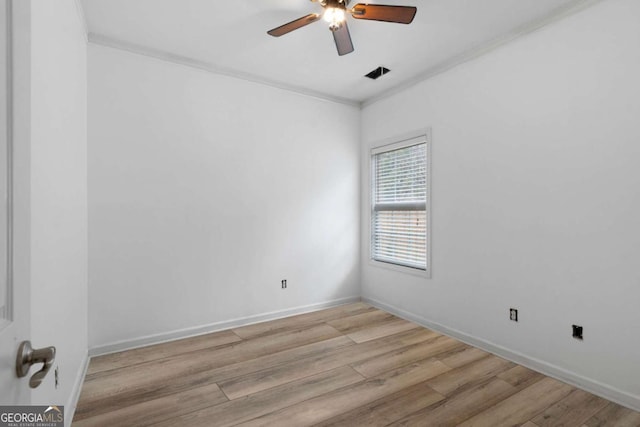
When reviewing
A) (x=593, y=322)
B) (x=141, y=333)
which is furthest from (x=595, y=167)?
(x=141, y=333)

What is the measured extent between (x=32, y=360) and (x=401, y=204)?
3583mm

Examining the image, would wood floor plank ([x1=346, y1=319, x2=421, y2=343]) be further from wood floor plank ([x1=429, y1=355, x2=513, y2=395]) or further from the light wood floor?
wood floor plank ([x1=429, y1=355, x2=513, y2=395])

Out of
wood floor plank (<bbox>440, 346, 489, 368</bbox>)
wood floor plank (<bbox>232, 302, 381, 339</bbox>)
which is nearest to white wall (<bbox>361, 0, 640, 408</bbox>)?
wood floor plank (<bbox>440, 346, 489, 368</bbox>)

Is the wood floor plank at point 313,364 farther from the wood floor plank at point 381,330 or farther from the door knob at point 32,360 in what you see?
the door knob at point 32,360

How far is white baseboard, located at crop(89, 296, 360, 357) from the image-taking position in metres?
2.82

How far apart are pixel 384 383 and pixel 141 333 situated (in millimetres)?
2211

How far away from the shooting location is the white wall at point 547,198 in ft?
6.95

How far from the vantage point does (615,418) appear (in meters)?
1.96

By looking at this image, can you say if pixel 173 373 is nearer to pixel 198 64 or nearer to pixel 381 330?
pixel 381 330

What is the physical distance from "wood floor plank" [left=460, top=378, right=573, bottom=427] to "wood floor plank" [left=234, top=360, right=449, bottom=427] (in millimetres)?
492

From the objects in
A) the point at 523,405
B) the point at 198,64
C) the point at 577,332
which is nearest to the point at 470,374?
the point at 523,405

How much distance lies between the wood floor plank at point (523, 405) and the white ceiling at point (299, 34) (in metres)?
2.73

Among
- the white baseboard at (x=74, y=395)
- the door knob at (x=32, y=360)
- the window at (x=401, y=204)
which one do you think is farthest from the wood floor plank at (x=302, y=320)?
the door knob at (x=32, y=360)

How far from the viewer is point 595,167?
2232mm
